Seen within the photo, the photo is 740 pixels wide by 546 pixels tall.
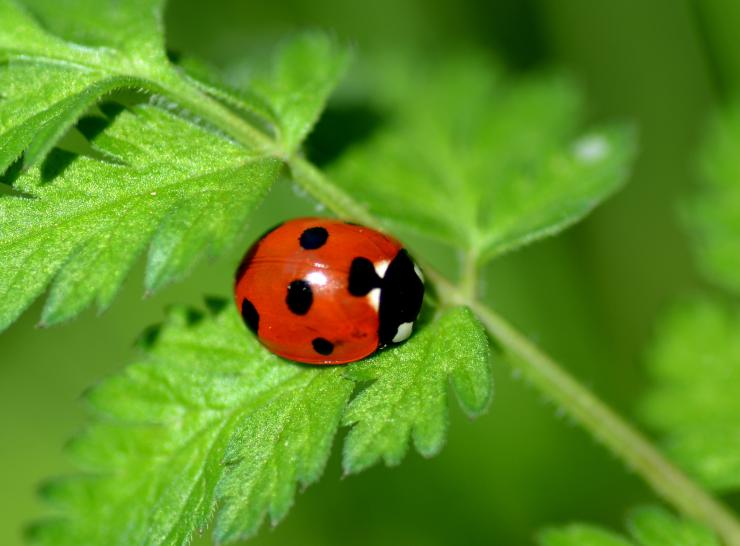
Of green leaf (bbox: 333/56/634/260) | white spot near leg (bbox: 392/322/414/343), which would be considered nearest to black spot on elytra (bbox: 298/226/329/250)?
white spot near leg (bbox: 392/322/414/343)

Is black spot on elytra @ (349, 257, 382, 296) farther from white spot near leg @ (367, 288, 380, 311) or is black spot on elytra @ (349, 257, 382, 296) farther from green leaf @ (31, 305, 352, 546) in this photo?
green leaf @ (31, 305, 352, 546)

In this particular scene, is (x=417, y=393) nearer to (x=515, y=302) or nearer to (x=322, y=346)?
(x=322, y=346)

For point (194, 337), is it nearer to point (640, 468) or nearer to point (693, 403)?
point (640, 468)

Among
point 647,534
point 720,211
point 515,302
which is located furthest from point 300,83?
point 515,302

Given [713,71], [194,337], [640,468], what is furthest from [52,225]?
[713,71]

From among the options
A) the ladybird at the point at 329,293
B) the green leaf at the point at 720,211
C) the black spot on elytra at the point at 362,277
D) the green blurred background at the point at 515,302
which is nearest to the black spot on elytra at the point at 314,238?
the ladybird at the point at 329,293
